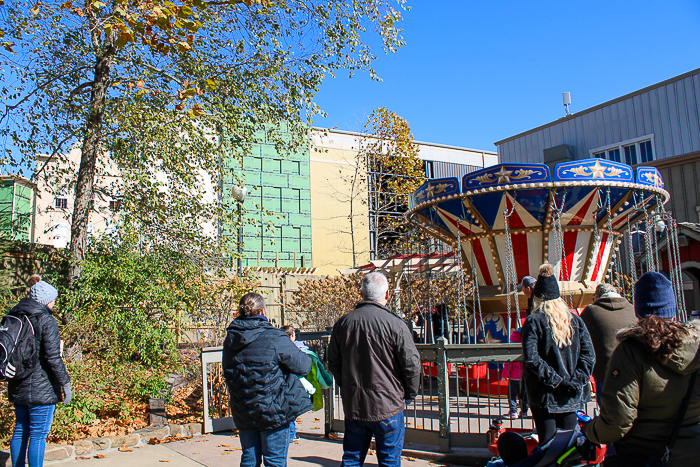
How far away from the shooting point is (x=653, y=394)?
2322mm

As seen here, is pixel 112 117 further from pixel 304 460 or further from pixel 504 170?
pixel 504 170

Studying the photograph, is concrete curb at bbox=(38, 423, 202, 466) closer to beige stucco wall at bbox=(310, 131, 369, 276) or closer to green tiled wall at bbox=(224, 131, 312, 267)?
green tiled wall at bbox=(224, 131, 312, 267)

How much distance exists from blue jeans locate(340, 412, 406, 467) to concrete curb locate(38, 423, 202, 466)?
363 centimetres

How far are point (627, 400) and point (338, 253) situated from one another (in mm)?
30114

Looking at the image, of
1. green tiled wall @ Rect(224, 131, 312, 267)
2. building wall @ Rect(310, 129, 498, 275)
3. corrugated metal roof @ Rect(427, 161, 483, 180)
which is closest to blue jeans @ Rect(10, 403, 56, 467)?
green tiled wall @ Rect(224, 131, 312, 267)

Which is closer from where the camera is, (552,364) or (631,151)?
(552,364)

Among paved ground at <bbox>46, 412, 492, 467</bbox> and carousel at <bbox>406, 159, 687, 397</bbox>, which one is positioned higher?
carousel at <bbox>406, 159, 687, 397</bbox>

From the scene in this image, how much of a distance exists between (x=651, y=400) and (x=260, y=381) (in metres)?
2.25

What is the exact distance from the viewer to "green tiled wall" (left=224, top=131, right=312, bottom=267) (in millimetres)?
29203

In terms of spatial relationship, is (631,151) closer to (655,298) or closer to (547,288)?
(547,288)

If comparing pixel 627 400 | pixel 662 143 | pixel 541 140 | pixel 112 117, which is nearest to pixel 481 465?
pixel 627 400

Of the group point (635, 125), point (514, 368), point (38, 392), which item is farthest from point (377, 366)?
point (635, 125)

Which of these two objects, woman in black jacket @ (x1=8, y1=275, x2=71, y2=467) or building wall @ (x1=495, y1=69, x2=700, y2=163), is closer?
woman in black jacket @ (x1=8, y1=275, x2=71, y2=467)

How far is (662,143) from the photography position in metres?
22.0
